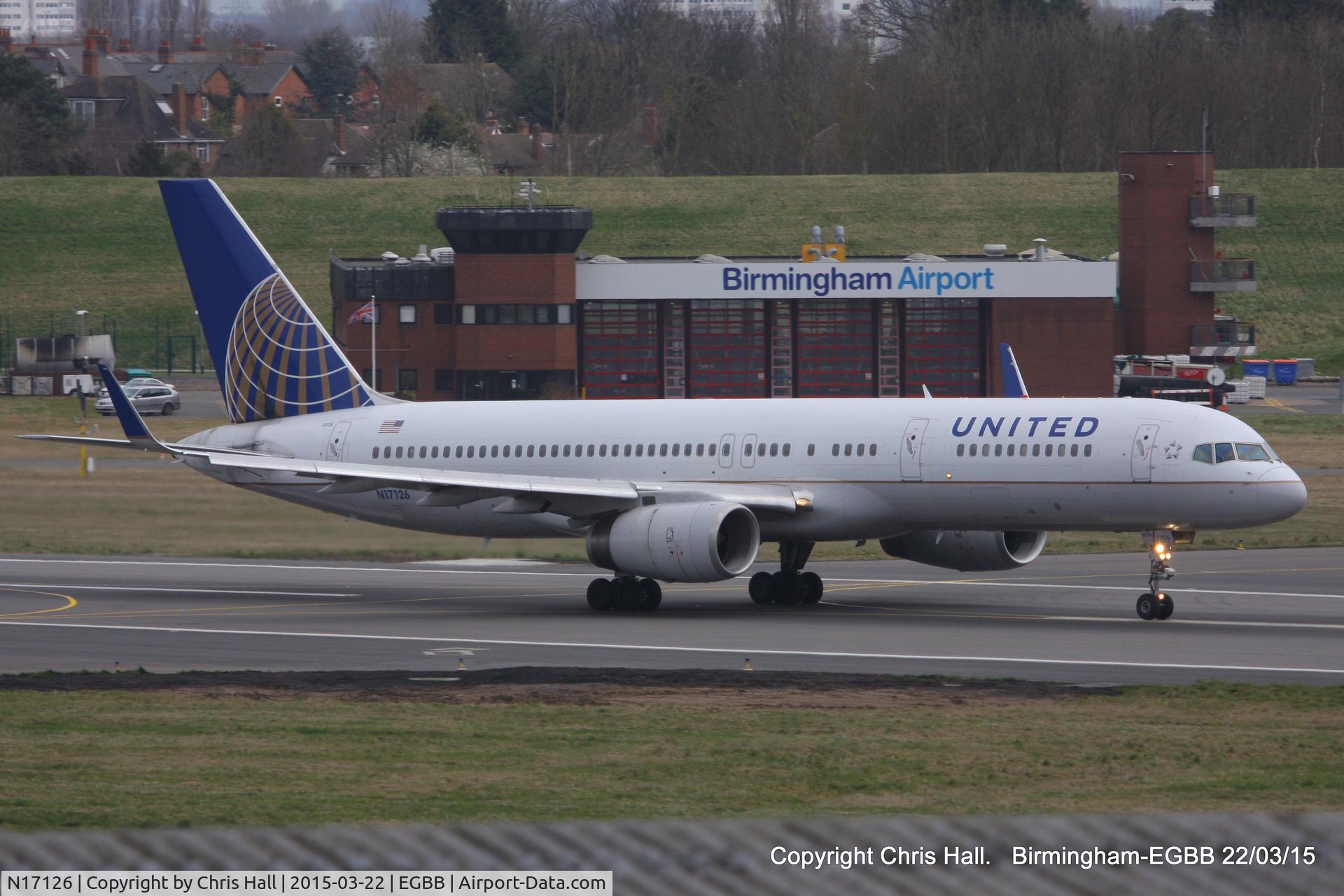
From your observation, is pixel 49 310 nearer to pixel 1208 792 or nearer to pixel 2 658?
pixel 2 658

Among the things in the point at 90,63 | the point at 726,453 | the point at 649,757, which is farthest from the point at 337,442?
the point at 90,63

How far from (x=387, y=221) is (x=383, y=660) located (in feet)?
353

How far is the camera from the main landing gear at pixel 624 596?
33781 mm

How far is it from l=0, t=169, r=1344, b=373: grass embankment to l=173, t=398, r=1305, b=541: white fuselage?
7916 cm

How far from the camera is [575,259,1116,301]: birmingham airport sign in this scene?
8538cm

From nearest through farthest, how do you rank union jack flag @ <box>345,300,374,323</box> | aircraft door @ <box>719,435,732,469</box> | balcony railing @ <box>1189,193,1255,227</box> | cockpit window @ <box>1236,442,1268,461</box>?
cockpit window @ <box>1236,442,1268,461</box>
aircraft door @ <box>719,435,732,469</box>
union jack flag @ <box>345,300,374,323</box>
balcony railing @ <box>1189,193,1255,227</box>

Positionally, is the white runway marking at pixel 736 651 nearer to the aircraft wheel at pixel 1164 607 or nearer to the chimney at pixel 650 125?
the aircraft wheel at pixel 1164 607

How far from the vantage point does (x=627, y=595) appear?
111 ft

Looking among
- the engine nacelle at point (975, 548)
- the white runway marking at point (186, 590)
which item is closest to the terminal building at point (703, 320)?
the white runway marking at point (186, 590)

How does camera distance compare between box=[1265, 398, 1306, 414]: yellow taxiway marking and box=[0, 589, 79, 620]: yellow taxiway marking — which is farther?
box=[1265, 398, 1306, 414]: yellow taxiway marking

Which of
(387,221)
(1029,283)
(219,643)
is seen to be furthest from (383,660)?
(387,221)

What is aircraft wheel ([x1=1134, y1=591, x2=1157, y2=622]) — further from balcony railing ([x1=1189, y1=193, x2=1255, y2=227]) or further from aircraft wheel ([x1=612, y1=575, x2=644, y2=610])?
balcony railing ([x1=1189, y1=193, x2=1255, y2=227])

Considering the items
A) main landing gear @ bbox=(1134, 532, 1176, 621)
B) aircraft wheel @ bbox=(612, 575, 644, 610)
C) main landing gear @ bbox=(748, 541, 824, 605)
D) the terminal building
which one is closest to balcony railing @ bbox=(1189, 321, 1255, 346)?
the terminal building

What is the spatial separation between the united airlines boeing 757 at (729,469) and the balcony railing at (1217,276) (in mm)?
68491
